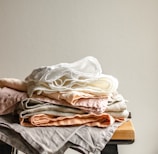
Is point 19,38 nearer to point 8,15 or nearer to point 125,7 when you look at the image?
point 8,15

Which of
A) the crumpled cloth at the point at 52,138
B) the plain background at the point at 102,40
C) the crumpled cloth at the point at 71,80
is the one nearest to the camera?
the crumpled cloth at the point at 52,138

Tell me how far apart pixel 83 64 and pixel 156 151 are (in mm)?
831

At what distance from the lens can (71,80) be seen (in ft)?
2.52

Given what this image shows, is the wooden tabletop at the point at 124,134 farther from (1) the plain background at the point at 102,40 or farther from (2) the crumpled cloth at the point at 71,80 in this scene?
(1) the plain background at the point at 102,40

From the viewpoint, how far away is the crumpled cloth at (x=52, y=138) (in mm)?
661

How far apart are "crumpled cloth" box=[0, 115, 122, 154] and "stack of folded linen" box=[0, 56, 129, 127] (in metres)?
0.03

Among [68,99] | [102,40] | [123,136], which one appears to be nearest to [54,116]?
[68,99]

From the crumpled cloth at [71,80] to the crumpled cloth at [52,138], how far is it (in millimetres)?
104

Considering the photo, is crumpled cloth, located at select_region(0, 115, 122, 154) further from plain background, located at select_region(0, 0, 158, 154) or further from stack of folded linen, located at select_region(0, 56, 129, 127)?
plain background, located at select_region(0, 0, 158, 154)

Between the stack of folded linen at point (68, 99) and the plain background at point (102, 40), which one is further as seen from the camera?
the plain background at point (102, 40)

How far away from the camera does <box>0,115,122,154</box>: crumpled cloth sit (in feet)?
2.17

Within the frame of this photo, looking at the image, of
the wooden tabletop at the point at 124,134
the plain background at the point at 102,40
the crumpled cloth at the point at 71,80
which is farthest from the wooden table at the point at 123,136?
the plain background at the point at 102,40

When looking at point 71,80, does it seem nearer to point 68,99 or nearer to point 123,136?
point 68,99

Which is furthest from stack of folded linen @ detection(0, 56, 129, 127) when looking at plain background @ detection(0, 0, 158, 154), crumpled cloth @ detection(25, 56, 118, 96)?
plain background @ detection(0, 0, 158, 154)
